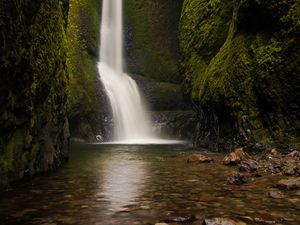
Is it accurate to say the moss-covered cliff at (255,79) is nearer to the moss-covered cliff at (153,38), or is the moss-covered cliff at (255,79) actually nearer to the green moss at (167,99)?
the green moss at (167,99)

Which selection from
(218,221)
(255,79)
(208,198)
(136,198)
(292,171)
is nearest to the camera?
(218,221)

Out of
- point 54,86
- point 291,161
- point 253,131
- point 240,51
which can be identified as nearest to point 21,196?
point 54,86

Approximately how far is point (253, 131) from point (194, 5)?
37.6 ft

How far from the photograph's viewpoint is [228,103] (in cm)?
1528

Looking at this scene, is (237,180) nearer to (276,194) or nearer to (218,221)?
(276,194)

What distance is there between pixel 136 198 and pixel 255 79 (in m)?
8.74

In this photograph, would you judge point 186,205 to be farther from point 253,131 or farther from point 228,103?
point 228,103

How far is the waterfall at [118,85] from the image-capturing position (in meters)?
27.0

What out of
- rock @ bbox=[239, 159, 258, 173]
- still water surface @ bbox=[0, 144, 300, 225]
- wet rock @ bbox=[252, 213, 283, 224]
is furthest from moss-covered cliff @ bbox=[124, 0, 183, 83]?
wet rock @ bbox=[252, 213, 283, 224]

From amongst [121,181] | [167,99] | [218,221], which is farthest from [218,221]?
[167,99]

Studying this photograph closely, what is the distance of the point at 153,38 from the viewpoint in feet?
119

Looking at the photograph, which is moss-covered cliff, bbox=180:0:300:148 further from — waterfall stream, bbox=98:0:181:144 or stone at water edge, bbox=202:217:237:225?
stone at water edge, bbox=202:217:237:225

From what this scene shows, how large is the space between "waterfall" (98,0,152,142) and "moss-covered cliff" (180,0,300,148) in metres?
8.56

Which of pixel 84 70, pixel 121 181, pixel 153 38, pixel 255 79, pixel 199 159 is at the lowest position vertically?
pixel 121 181
